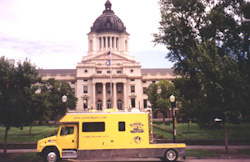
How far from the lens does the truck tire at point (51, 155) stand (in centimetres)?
1446

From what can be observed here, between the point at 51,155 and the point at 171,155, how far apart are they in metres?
7.53

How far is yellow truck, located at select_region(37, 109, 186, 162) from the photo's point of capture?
1458cm

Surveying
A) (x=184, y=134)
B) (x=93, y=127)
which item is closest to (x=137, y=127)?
(x=93, y=127)

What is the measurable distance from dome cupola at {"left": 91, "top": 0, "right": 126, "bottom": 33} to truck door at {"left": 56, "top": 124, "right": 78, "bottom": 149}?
74.8 m

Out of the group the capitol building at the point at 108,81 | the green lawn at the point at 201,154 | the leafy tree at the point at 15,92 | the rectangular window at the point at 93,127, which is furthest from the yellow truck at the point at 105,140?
the capitol building at the point at 108,81

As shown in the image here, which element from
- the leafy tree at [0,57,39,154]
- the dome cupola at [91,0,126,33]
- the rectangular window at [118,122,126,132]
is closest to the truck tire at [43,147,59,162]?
the leafy tree at [0,57,39,154]

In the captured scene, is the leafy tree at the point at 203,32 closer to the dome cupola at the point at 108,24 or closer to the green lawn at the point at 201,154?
the green lawn at the point at 201,154

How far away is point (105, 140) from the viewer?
14820 millimetres

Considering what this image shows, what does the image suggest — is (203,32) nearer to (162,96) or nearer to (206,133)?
(206,133)

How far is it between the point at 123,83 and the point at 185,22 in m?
43.7

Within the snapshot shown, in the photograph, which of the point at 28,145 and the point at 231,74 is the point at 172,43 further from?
the point at 28,145

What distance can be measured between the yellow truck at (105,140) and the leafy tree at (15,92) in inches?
138

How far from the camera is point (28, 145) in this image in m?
20.2

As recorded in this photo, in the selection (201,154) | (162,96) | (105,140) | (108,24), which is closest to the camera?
(105,140)
